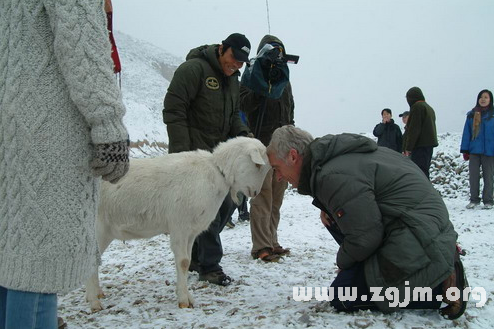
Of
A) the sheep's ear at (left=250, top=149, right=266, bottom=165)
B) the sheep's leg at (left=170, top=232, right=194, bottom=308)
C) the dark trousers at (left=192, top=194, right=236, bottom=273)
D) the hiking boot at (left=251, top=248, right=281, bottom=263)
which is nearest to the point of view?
the sheep's leg at (left=170, top=232, right=194, bottom=308)

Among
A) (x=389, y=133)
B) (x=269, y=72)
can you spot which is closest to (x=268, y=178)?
(x=269, y=72)

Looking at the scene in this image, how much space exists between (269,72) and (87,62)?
392 centimetres

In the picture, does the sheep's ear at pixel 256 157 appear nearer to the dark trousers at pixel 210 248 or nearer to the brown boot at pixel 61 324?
the dark trousers at pixel 210 248

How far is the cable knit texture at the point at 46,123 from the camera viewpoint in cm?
186

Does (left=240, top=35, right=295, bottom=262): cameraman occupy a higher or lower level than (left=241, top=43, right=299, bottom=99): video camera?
lower

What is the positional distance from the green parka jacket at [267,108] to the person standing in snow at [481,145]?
5.61m

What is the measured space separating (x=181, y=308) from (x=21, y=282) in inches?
86.1

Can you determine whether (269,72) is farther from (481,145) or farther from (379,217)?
(481,145)

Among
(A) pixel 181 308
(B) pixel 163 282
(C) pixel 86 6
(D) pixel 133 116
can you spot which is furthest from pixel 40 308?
(D) pixel 133 116

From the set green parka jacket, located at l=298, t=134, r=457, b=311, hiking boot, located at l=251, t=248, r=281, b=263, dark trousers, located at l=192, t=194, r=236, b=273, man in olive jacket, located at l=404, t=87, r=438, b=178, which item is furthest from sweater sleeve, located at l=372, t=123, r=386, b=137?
green parka jacket, located at l=298, t=134, r=457, b=311

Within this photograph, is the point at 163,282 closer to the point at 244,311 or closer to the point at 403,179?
the point at 244,311

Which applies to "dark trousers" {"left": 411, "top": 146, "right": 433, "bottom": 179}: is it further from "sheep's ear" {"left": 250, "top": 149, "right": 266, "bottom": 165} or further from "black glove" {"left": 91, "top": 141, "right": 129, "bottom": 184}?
"black glove" {"left": 91, "top": 141, "right": 129, "bottom": 184}

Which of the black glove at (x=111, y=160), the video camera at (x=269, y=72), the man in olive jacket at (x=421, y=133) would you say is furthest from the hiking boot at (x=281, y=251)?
the man in olive jacket at (x=421, y=133)

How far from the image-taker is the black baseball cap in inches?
176
